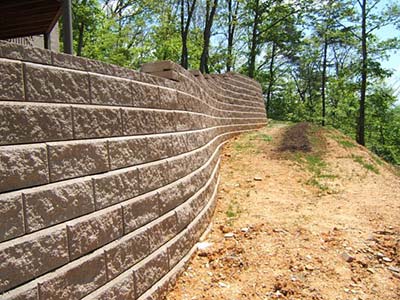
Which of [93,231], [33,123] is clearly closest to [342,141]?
[93,231]

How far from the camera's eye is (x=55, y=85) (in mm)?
1830

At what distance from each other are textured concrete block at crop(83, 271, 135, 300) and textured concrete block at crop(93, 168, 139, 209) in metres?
0.54

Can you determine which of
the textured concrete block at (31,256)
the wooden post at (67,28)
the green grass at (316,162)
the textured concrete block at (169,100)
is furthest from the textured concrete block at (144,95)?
the green grass at (316,162)

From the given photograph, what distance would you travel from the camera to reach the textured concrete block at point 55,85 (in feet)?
5.52

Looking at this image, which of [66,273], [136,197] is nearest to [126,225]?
[136,197]

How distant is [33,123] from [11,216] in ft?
1.61

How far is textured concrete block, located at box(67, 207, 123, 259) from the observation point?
1872mm

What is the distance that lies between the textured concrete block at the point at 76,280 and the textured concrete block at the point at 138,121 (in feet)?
3.21

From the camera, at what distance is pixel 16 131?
5.19 ft

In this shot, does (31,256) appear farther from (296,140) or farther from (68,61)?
(296,140)

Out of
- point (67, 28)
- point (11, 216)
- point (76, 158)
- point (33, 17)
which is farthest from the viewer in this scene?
point (33, 17)

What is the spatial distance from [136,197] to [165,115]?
1043 millimetres

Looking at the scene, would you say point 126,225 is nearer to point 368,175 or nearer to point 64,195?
point 64,195

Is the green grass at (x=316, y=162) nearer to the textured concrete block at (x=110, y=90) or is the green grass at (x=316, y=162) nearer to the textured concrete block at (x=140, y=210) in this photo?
→ the textured concrete block at (x=140, y=210)
